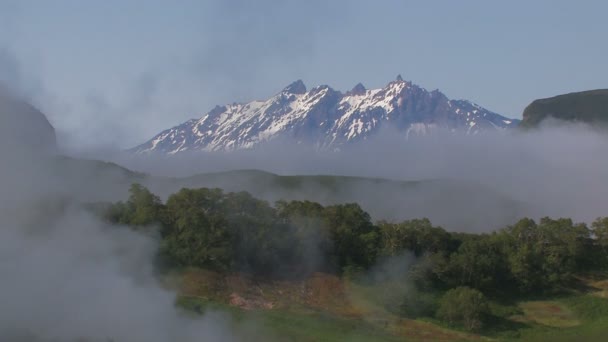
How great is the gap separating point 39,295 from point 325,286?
52.8 meters

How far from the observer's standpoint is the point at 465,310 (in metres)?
86.6

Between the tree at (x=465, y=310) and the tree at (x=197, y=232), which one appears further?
the tree at (x=197, y=232)

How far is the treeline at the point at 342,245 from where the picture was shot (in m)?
96.3

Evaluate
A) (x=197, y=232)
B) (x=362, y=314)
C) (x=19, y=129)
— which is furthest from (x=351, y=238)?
(x=19, y=129)

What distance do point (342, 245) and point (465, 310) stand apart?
854 inches

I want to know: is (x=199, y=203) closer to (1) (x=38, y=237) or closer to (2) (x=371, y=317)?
(2) (x=371, y=317)

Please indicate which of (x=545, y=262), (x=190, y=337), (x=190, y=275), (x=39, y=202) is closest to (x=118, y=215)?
(x=190, y=275)

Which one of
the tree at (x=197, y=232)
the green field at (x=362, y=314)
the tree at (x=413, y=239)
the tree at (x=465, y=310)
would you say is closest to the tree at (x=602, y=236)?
the green field at (x=362, y=314)

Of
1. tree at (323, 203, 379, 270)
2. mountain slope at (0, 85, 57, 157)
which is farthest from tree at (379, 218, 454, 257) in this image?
mountain slope at (0, 85, 57, 157)

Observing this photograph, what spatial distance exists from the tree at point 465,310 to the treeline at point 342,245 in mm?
2243

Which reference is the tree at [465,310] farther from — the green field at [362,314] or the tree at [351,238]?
the tree at [351,238]

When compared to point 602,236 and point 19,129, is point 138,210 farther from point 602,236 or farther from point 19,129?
point 602,236

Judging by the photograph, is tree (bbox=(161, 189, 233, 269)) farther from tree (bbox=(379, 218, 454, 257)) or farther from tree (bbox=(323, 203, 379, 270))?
tree (bbox=(379, 218, 454, 257))

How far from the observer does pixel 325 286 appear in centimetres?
9625
